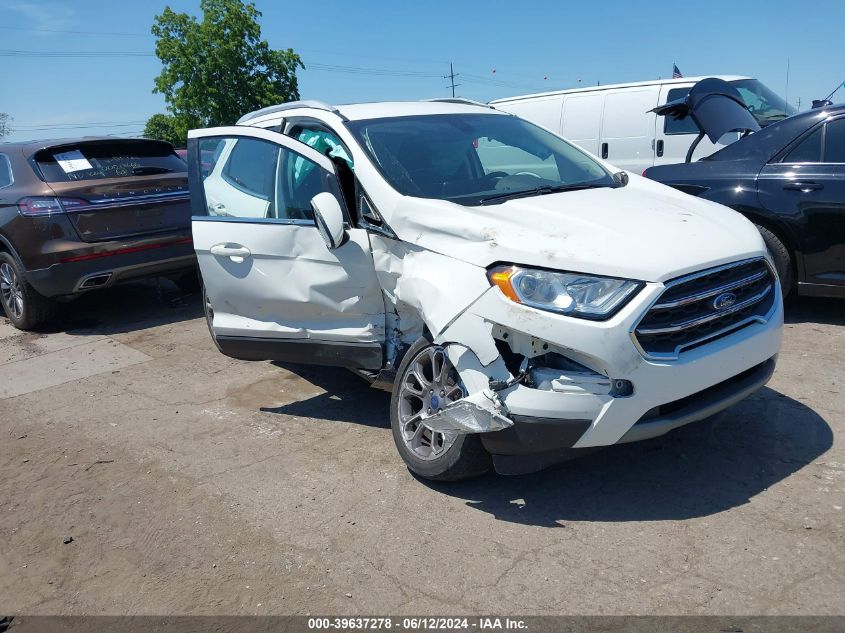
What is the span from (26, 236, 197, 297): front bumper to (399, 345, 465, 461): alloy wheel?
4428mm

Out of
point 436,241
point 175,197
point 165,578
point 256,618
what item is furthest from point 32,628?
point 175,197

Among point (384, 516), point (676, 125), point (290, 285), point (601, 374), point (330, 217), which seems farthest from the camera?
point (676, 125)

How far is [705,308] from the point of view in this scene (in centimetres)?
318

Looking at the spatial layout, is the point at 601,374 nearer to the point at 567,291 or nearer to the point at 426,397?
the point at 567,291

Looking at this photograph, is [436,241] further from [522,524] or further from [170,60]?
[170,60]

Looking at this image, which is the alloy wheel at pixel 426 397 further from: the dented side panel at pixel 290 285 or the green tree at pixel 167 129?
the green tree at pixel 167 129

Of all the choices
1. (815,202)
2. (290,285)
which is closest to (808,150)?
(815,202)

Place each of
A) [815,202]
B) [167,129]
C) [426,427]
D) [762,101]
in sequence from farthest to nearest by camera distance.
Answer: [167,129], [762,101], [815,202], [426,427]

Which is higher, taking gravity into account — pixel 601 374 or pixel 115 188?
pixel 115 188

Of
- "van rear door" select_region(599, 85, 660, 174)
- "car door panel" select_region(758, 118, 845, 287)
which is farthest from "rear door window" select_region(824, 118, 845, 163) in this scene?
"van rear door" select_region(599, 85, 660, 174)

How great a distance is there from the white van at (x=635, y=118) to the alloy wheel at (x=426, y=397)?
6443 millimetres

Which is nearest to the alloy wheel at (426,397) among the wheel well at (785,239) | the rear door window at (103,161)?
the wheel well at (785,239)

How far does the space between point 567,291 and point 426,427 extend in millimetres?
1025

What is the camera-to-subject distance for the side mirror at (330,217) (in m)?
3.85
